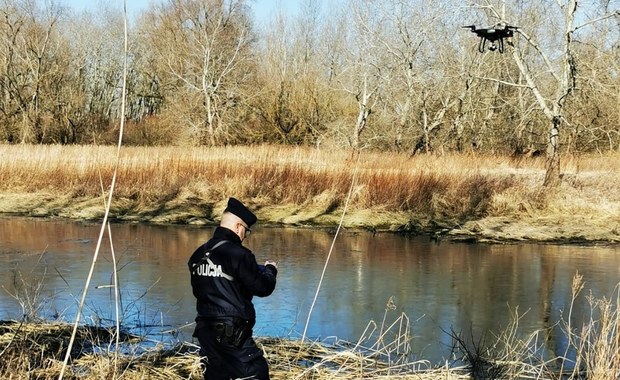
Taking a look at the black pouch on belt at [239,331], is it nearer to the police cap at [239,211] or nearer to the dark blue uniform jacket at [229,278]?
the dark blue uniform jacket at [229,278]

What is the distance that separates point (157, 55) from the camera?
3953cm

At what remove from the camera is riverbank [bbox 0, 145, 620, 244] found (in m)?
15.6

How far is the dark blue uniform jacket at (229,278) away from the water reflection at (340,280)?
2.27m

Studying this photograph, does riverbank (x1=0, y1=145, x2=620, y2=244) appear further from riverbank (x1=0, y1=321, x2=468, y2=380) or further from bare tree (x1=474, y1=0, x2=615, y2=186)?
riverbank (x1=0, y1=321, x2=468, y2=380)

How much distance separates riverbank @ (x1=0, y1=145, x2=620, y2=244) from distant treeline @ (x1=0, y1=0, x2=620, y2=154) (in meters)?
4.77

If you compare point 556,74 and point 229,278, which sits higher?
point 556,74

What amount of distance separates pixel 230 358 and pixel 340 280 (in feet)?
19.1

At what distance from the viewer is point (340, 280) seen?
959cm

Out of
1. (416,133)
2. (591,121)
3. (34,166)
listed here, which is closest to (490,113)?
(416,133)

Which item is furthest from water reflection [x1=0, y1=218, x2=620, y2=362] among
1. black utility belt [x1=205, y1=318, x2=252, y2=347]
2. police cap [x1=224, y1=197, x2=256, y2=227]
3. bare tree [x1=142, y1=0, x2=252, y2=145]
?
bare tree [x1=142, y1=0, x2=252, y2=145]

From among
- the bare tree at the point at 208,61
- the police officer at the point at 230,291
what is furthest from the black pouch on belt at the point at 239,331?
the bare tree at the point at 208,61

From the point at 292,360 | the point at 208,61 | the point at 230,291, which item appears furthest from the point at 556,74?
the point at 208,61

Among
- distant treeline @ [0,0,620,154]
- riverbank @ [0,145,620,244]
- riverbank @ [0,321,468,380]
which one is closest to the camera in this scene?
riverbank @ [0,321,468,380]

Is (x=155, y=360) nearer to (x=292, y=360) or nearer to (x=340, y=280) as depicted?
(x=292, y=360)
